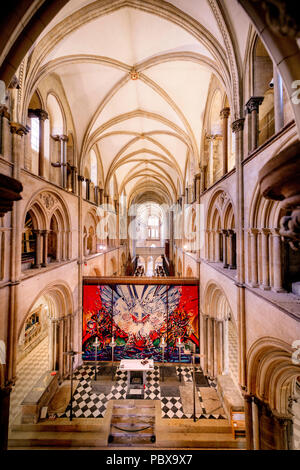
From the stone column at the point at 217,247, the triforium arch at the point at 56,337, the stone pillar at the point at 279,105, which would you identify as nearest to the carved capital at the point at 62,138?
the triforium arch at the point at 56,337

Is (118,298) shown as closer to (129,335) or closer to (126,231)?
(129,335)

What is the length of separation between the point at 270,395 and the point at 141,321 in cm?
619

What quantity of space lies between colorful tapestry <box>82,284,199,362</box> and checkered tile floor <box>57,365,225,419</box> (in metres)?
0.77

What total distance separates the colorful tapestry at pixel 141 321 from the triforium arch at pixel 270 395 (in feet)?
16.2

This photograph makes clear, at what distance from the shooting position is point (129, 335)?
1030 centimetres

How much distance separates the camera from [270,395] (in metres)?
4.99

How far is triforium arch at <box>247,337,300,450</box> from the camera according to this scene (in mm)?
4789

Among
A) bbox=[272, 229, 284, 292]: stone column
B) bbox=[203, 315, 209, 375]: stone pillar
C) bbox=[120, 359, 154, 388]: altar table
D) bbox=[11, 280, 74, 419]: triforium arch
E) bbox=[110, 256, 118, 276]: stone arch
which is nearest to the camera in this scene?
bbox=[272, 229, 284, 292]: stone column

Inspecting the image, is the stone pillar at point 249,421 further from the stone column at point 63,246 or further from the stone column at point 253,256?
the stone column at point 63,246

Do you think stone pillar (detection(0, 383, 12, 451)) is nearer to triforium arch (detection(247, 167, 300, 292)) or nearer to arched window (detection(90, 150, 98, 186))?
triforium arch (detection(247, 167, 300, 292))

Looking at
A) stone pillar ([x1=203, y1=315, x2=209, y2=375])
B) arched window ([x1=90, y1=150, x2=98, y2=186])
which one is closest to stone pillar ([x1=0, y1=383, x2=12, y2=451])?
stone pillar ([x1=203, y1=315, x2=209, y2=375])

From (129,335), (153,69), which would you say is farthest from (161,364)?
(153,69)

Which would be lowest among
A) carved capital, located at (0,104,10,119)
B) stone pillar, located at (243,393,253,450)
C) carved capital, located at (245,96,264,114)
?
stone pillar, located at (243,393,253,450)

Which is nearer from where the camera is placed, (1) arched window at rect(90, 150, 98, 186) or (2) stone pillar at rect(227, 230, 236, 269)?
(2) stone pillar at rect(227, 230, 236, 269)
